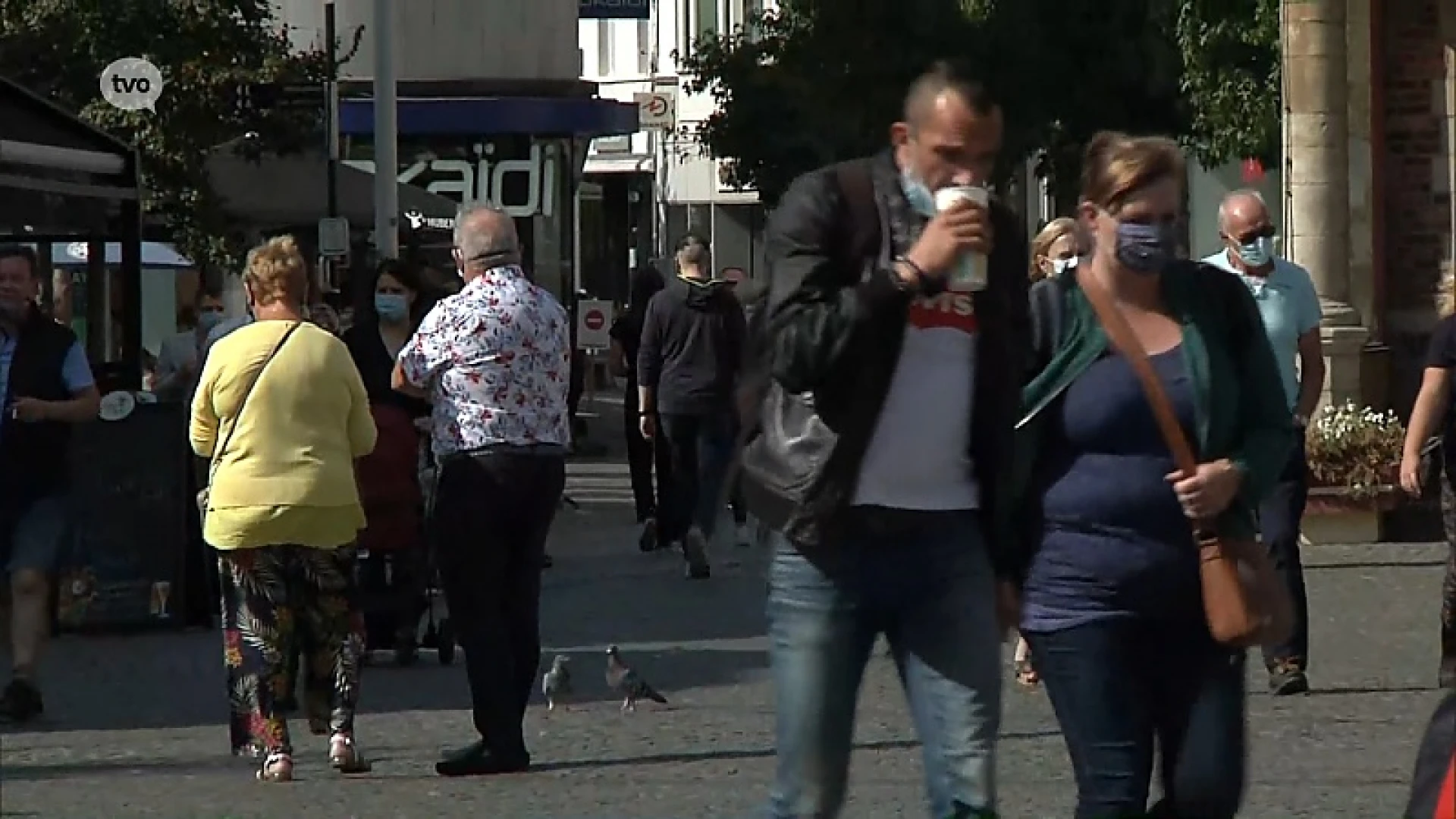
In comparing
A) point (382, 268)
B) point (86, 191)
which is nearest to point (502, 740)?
point (382, 268)

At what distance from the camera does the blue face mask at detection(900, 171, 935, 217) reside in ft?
20.8

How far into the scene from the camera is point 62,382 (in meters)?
12.5

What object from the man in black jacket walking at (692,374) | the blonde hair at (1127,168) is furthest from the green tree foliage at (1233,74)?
the blonde hair at (1127,168)

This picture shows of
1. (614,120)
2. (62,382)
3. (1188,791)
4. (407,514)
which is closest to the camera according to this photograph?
(1188,791)

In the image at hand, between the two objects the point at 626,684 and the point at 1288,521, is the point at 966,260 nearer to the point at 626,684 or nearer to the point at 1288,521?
the point at 1288,521

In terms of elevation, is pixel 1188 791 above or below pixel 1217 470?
below

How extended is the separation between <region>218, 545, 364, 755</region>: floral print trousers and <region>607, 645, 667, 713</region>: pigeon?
1345 millimetres

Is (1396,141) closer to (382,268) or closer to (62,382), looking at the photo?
(382,268)

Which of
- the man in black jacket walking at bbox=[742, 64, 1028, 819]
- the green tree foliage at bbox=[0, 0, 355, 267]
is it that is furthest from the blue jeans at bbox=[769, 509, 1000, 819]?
the green tree foliage at bbox=[0, 0, 355, 267]

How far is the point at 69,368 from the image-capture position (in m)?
12.6

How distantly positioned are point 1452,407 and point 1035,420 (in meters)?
5.23

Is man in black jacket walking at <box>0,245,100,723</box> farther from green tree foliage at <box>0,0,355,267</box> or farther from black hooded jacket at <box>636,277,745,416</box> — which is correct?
green tree foliage at <box>0,0,355,267</box>

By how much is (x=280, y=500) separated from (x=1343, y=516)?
365 inches

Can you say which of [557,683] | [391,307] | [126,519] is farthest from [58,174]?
[557,683]
